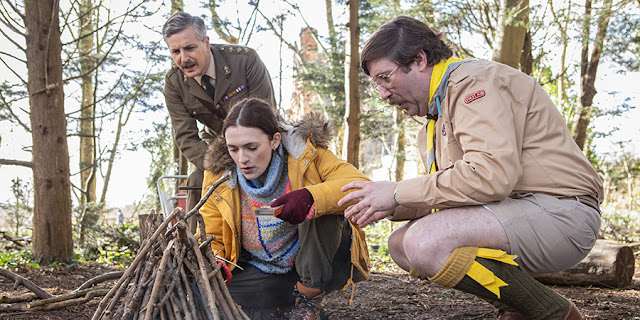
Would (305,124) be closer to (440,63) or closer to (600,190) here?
(440,63)

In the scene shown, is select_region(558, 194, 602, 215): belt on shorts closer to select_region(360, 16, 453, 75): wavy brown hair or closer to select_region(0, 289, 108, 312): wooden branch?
select_region(360, 16, 453, 75): wavy brown hair

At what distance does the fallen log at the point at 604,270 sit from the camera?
170 inches

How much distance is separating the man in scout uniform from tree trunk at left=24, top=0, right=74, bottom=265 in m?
4.30

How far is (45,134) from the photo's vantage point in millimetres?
5297


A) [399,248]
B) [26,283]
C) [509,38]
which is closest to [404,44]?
[399,248]

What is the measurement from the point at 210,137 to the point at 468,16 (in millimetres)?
7220

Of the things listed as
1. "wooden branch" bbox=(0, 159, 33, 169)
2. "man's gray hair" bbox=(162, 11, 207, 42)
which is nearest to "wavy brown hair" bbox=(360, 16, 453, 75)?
"man's gray hair" bbox=(162, 11, 207, 42)

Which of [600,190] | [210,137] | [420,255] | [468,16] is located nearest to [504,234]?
[420,255]

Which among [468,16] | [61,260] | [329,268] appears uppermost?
[468,16]

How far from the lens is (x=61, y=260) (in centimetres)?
538

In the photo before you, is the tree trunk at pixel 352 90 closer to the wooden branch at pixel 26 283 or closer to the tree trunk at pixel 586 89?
the tree trunk at pixel 586 89

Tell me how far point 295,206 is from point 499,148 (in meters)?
0.97

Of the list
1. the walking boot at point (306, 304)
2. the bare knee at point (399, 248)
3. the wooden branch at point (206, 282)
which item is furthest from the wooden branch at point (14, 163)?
the bare knee at point (399, 248)

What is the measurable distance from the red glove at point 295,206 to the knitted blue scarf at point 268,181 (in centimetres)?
33
